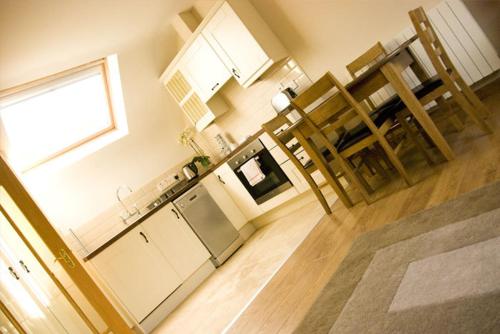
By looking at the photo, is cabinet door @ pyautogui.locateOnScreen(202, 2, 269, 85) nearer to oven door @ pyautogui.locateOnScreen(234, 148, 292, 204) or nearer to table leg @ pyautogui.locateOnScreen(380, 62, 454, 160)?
oven door @ pyautogui.locateOnScreen(234, 148, 292, 204)

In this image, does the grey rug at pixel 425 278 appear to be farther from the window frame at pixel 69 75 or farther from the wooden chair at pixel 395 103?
the window frame at pixel 69 75

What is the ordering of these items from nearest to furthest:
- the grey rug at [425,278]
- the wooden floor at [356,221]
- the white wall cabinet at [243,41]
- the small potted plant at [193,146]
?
the grey rug at [425,278] < the wooden floor at [356,221] < the white wall cabinet at [243,41] < the small potted plant at [193,146]

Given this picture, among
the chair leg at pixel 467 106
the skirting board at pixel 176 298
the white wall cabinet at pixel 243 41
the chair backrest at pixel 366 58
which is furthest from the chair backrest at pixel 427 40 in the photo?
→ the skirting board at pixel 176 298

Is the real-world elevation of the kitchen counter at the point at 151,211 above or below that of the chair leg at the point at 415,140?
above

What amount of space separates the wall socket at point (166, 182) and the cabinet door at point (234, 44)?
5.32 feet

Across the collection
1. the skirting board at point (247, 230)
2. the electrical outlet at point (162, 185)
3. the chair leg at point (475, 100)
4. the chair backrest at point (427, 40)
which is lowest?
the skirting board at point (247, 230)

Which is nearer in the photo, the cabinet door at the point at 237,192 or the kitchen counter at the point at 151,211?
the kitchen counter at the point at 151,211

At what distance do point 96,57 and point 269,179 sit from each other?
7.09ft

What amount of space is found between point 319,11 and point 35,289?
339 centimetres

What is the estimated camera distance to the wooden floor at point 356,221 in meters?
2.01

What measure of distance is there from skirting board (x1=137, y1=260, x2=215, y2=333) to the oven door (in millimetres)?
972

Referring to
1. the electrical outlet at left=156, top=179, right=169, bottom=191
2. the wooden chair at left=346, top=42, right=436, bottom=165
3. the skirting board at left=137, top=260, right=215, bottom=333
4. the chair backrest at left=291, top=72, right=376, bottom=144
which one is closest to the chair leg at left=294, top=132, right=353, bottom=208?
the chair backrest at left=291, top=72, right=376, bottom=144

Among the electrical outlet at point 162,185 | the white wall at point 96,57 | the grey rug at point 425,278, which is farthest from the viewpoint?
the electrical outlet at point 162,185

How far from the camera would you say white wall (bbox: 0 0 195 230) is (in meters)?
3.02
